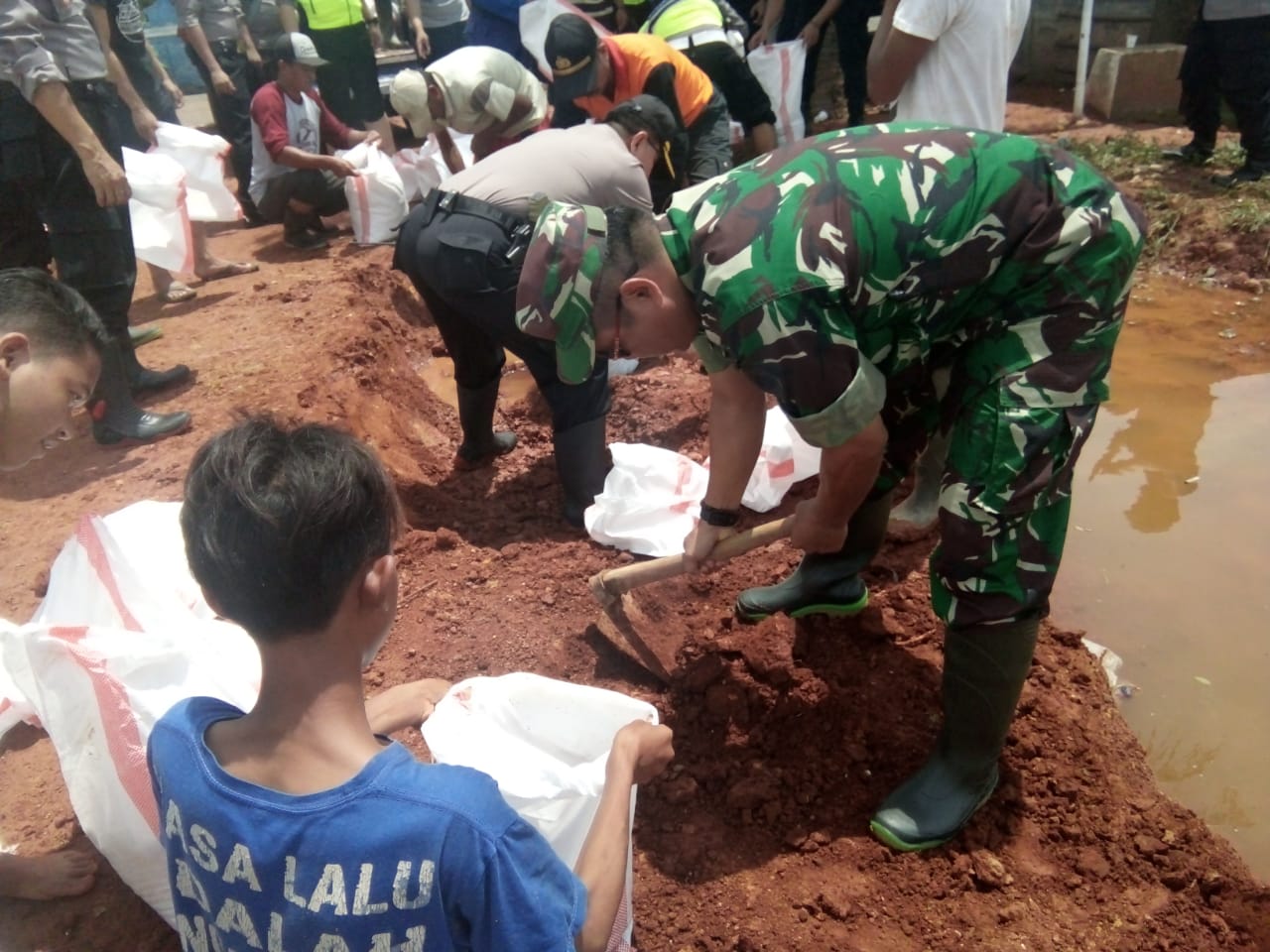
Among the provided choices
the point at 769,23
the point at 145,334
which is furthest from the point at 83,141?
the point at 769,23

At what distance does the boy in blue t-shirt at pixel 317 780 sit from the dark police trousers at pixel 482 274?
1.84 m

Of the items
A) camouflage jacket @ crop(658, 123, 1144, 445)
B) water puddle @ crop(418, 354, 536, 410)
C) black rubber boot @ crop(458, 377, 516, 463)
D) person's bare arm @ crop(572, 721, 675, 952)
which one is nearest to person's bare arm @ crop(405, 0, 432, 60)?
water puddle @ crop(418, 354, 536, 410)

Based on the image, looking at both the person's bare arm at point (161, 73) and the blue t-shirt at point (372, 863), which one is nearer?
the blue t-shirt at point (372, 863)

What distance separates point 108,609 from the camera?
2.20 metres

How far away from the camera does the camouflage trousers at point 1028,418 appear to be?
173 cm

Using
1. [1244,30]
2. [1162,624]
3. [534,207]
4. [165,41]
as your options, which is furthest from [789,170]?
[165,41]

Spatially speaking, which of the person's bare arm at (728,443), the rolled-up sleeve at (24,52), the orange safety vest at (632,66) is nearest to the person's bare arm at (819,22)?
the orange safety vest at (632,66)

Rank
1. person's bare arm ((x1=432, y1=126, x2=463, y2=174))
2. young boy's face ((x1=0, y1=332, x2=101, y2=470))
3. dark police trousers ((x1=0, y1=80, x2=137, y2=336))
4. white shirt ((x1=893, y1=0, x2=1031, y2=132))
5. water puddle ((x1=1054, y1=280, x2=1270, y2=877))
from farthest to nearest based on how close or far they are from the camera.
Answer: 1. person's bare arm ((x1=432, y1=126, x2=463, y2=174))
2. dark police trousers ((x1=0, y1=80, x2=137, y2=336))
3. white shirt ((x1=893, y1=0, x2=1031, y2=132))
4. water puddle ((x1=1054, y1=280, x2=1270, y2=877))
5. young boy's face ((x1=0, y1=332, x2=101, y2=470))

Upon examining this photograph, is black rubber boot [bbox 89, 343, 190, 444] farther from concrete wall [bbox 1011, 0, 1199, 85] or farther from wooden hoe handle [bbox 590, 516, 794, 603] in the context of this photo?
concrete wall [bbox 1011, 0, 1199, 85]

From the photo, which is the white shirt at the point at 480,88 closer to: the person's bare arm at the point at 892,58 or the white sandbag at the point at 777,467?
the person's bare arm at the point at 892,58

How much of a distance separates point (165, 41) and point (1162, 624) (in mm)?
12966

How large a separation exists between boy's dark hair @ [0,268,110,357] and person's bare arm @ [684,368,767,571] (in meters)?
1.40

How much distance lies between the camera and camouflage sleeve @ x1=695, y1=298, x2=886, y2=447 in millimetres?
1606

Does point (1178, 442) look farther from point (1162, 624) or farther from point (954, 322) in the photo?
point (954, 322)
